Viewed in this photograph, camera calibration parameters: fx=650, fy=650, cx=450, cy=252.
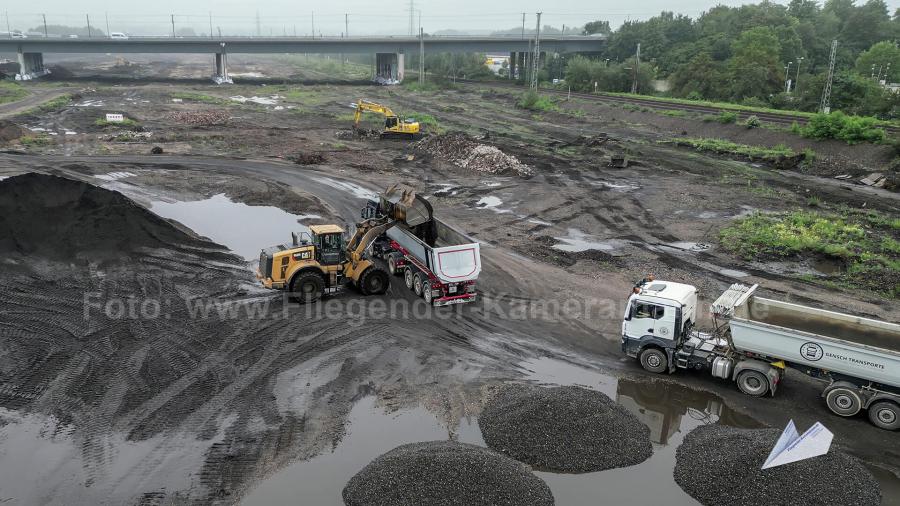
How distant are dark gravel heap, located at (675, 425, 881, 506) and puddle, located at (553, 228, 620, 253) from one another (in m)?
15.2

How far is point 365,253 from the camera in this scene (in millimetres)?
24047

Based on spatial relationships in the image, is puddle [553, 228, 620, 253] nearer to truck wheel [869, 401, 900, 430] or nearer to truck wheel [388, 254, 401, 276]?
truck wheel [388, 254, 401, 276]

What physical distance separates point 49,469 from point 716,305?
51.4 feet

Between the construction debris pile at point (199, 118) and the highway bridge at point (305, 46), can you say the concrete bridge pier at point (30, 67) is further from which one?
the construction debris pile at point (199, 118)

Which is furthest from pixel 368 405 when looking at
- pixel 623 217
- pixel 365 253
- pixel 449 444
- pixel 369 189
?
pixel 369 189

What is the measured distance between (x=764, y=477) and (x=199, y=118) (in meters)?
60.2

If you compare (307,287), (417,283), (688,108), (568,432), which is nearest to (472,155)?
(417,283)

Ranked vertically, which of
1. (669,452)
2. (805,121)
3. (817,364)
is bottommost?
(669,452)

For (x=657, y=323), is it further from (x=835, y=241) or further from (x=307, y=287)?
(x=835, y=241)

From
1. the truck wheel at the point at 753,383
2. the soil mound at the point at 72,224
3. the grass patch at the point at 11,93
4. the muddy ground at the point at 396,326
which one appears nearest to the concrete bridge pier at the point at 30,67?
the grass patch at the point at 11,93

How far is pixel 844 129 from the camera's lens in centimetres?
4800

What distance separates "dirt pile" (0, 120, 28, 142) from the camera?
48.4m

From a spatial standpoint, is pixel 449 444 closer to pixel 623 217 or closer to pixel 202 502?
pixel 202 502

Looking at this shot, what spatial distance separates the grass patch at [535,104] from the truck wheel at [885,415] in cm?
6494
